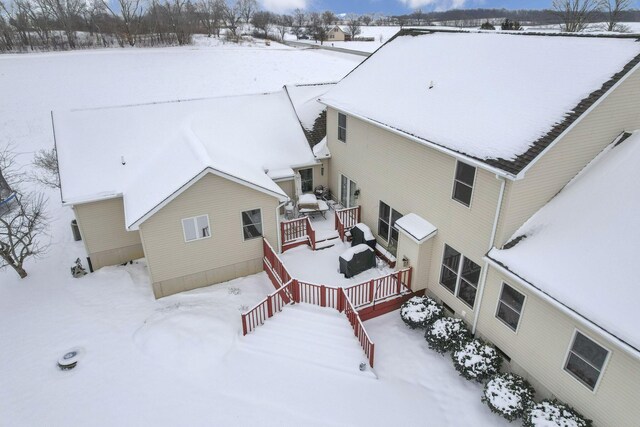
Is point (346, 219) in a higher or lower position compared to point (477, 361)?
higher

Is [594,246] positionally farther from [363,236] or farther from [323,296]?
[363,236]

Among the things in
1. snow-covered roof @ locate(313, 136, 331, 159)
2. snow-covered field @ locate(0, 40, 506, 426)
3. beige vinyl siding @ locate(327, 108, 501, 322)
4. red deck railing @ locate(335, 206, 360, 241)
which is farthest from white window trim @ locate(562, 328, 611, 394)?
snow-covered roof @ locate(313, 136, 331, 159)

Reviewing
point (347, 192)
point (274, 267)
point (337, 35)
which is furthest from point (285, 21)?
point (274, 267)

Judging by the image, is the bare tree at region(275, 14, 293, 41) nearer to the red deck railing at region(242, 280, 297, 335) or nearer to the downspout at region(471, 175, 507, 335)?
the red deck railing at region(242, 280, 297, 335)

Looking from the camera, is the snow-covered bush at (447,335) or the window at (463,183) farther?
the snow-covered bush at (447,335)

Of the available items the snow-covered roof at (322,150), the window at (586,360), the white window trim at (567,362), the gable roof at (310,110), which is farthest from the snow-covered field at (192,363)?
the gable roof at (310,110)

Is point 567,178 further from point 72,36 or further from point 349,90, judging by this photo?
point 72,36

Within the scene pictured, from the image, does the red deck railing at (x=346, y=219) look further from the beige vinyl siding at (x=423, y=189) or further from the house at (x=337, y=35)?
the house at (x=337, y=35)
